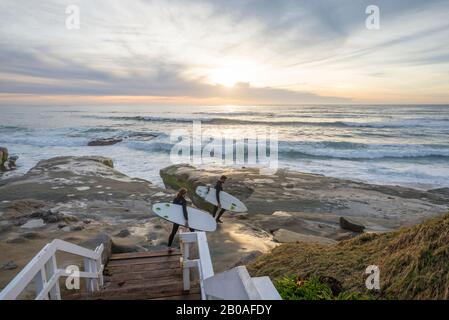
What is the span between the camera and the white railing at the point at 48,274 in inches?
113

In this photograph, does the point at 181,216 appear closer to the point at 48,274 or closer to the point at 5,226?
the point at 48,274

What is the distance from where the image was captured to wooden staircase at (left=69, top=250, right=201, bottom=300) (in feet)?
16.5

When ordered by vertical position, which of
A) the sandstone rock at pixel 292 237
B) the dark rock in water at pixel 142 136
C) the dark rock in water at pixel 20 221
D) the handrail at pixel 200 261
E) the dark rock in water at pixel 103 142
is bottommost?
the sandstone rock at pixel 292 237

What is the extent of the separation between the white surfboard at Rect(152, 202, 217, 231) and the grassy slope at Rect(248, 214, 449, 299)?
10.8 ft

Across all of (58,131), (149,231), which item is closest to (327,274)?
(149,231)

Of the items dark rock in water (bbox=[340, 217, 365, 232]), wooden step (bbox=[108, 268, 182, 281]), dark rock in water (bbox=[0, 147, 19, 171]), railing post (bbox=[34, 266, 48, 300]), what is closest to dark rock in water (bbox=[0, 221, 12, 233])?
wooden step (bbox=[108, 268, 182, 281])

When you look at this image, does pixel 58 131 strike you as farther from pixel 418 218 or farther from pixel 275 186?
pixel 418 218

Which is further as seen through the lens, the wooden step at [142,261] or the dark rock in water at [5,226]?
the dark rock in water at [5,226]

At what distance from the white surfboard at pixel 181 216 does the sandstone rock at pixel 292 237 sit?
2128 mm

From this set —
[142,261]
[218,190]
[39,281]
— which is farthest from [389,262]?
[218,190]

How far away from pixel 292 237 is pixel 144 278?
5.16 metres

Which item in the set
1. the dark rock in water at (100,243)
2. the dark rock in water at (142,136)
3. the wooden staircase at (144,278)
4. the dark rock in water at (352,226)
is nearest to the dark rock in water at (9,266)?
the dark rock in water at (100,243)

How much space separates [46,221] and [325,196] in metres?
12.4

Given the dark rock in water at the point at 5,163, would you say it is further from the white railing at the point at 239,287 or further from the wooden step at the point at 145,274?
the white railing at the point at 239,287
